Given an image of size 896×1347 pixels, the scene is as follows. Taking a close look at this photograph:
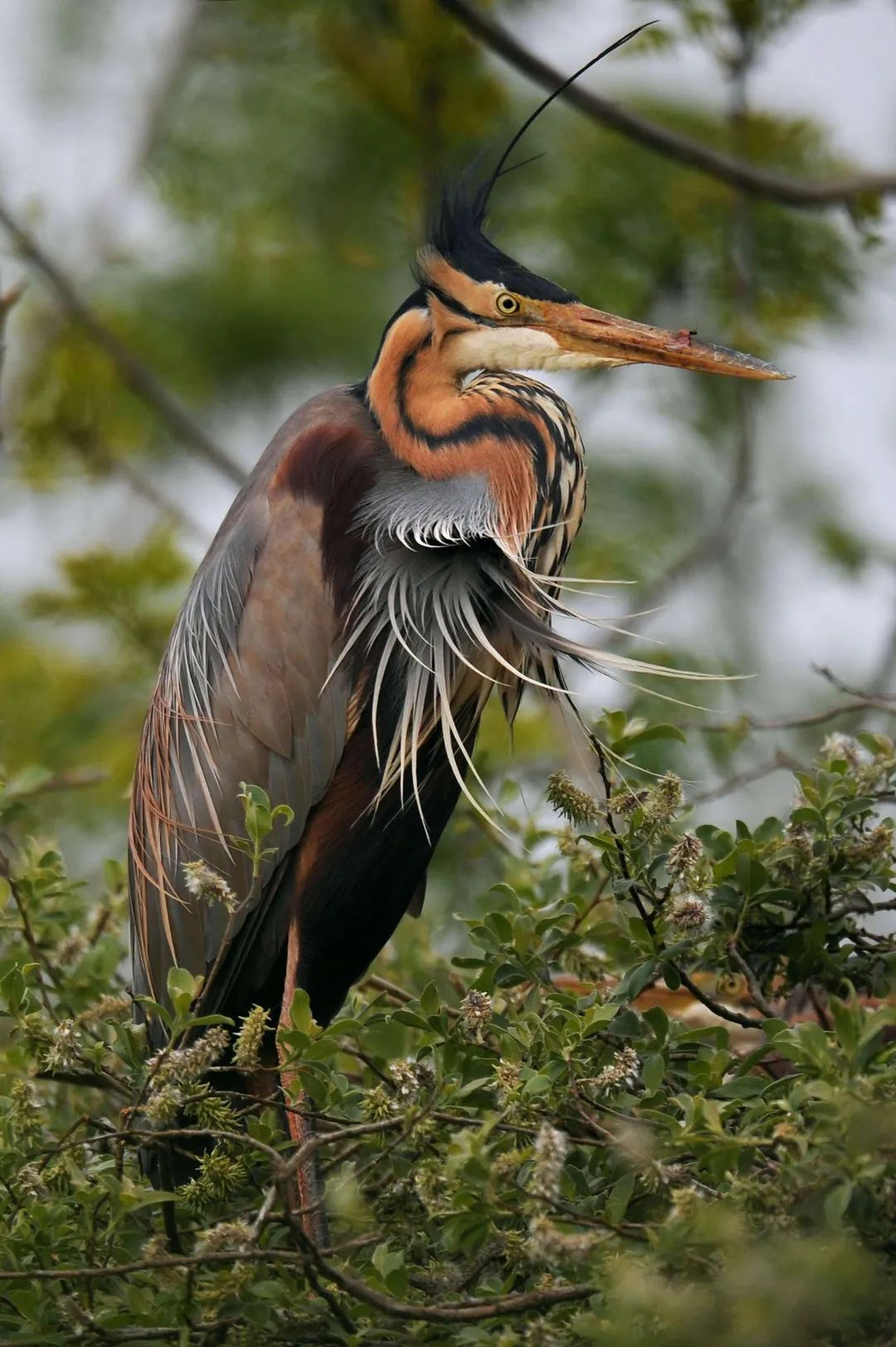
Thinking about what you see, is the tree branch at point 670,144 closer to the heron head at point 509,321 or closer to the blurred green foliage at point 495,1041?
the blurred green foliage at point 495,1041

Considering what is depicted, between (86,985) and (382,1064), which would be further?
(86,985)

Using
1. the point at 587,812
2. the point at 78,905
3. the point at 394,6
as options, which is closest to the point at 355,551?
the point at 78,905

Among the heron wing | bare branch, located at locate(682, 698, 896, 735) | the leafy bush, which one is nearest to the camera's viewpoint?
the leafy bush

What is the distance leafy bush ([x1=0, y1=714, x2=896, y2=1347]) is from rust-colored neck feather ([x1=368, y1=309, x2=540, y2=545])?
744 mm

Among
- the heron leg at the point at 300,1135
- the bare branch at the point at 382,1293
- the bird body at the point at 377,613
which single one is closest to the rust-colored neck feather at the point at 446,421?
the bird body at the point at 377,613

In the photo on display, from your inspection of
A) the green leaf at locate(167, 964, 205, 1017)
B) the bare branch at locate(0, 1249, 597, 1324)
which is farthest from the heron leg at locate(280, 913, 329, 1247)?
the bare branch at locate(0, 1249, 597, 1324)

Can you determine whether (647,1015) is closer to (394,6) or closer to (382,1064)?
(382,1064)

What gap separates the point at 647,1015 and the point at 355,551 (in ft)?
4.20

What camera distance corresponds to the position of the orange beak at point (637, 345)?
10.6 feet

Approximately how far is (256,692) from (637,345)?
953mm

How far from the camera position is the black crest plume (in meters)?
3.40

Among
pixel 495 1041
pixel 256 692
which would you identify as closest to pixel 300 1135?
pixel 495 1041

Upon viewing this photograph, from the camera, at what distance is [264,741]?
338 centimetres

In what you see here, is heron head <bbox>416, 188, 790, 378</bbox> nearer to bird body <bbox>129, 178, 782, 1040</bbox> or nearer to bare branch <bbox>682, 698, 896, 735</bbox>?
bird body <bbox>129, 178, 782, 1040</bbox>
